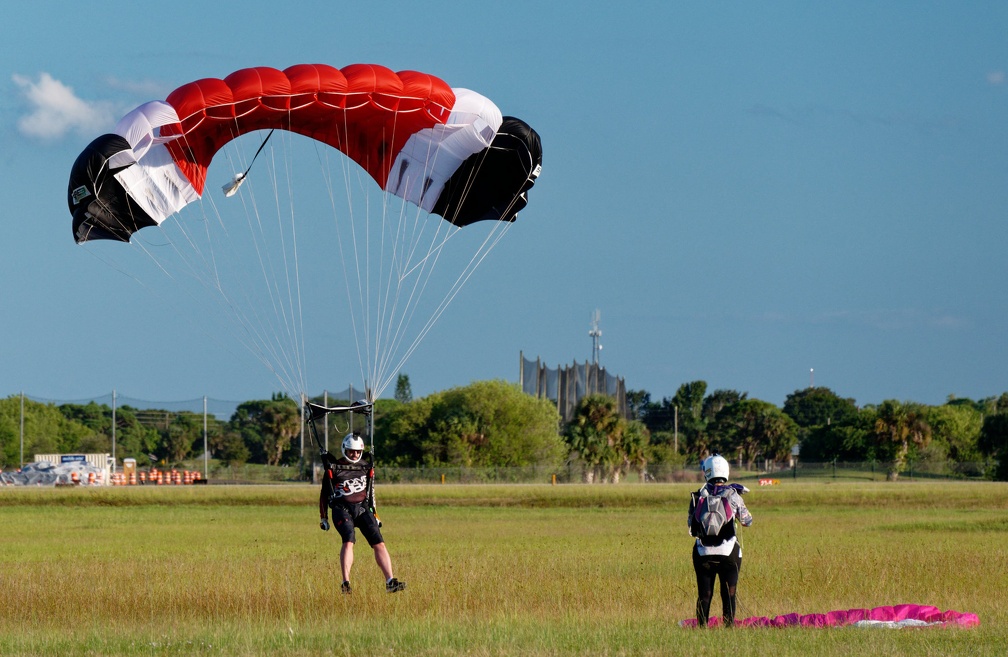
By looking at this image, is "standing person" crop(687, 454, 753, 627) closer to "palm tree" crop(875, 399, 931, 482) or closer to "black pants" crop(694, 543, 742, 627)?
"black pants" crop(694, 543, 742, 627)

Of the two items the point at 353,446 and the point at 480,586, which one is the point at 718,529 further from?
the point at 480,586

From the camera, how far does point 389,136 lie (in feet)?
63.4

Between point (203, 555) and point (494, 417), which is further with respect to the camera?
point (494, 417)

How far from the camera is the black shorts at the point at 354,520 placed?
14.5 m

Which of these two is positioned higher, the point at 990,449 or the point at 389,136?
the point at 389,136

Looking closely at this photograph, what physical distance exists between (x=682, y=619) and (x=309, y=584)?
16.4ft

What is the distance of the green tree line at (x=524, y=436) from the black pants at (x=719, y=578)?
210 ft

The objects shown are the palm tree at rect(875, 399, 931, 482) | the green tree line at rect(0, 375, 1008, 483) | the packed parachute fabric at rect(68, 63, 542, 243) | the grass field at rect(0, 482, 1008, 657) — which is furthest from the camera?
the palm tree at rect(875, 399, 931, 482)

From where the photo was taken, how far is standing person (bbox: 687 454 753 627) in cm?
1146

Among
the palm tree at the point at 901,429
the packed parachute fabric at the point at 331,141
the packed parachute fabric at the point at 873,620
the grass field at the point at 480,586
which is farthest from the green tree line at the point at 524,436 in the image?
the packed parachute fabric at the point at 873,620

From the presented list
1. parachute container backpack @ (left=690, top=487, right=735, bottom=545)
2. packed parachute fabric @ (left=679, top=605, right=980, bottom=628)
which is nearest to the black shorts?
packed parachute fabric @ (left=679, top=605, right=980, bottom=628)

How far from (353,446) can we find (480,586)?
2732 millimetres

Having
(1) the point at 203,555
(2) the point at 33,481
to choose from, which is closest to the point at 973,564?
(1) the point at 203,555

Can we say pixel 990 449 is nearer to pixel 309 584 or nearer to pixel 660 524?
pixel 660 524
